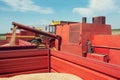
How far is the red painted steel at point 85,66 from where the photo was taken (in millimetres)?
1539

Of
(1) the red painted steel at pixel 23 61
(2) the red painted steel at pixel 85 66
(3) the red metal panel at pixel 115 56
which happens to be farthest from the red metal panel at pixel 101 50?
(2) the red painted steel at pixel 85 66

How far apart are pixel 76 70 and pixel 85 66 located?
0.79 feet

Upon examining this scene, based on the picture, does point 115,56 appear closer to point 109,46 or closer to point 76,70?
point 109,46

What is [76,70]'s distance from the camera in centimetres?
219

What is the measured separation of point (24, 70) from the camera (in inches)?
118

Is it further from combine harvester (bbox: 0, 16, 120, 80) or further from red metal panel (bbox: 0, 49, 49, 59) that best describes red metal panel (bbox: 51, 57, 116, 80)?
red metal panel (bbox: 0, 49, 49, 59)

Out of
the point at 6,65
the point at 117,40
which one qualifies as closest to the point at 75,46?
the point at 117,40

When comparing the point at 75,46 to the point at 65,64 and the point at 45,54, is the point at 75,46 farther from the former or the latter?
the point at 65,64

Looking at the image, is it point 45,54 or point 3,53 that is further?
point 45,54

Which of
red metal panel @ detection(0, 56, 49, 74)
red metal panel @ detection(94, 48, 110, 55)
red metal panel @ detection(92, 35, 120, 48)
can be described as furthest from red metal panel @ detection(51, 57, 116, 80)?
red metal panel @ detection(94, 48, 110, 55)

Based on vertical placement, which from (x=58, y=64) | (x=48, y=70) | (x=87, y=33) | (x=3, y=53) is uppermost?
(x=87, y=33)

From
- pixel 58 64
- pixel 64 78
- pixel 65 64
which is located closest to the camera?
pixel 64 78

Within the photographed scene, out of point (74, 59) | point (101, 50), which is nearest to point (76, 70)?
point (74, 59)

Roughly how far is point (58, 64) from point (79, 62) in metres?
0.75
